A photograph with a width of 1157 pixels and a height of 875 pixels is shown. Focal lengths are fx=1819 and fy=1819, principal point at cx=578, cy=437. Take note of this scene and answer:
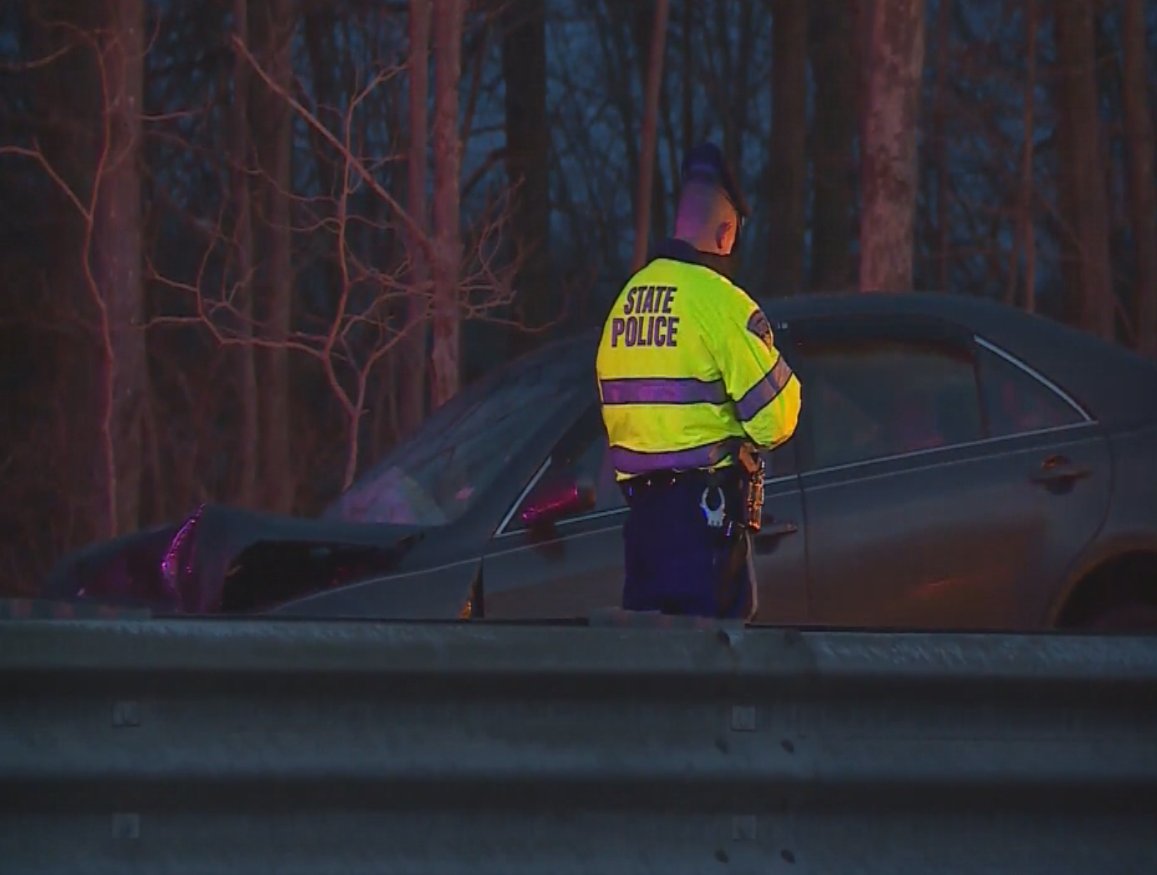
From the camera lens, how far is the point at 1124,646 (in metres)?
3.34

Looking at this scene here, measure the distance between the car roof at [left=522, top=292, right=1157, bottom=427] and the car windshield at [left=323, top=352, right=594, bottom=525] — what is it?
0.66 ft

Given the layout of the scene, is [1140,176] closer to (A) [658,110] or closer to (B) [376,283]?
(A) [658,110]

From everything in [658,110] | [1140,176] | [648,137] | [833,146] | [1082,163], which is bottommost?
[648,137]

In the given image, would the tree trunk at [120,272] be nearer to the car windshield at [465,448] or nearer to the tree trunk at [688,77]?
the car windshield at [465,448]

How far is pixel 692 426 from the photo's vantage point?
4754mm

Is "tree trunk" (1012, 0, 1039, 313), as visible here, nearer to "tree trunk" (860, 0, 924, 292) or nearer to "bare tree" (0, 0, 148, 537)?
"tree trunk" (860, 0, 924, 292)

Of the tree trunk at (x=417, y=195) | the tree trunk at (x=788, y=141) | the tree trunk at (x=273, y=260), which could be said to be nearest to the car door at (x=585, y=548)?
the tree trunk at (x=417, y=195)

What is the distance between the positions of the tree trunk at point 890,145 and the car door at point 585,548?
5281mm

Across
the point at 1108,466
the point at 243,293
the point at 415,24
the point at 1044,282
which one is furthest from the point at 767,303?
the point at 1044,282

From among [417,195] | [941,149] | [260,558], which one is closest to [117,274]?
[417,195]

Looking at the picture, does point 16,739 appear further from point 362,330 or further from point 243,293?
point 362,330

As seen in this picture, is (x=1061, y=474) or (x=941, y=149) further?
(x=941, y=149)

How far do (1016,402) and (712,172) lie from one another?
1.53m

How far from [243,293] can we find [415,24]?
21.3 ft
